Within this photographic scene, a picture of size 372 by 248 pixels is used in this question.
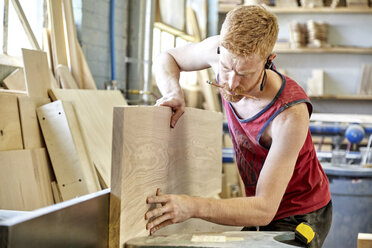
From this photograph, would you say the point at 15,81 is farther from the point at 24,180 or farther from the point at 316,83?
the point at 316,83

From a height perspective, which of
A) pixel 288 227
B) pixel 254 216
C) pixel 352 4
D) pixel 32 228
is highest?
pixel 352 4

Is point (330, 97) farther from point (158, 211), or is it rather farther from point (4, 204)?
point (158, 211)

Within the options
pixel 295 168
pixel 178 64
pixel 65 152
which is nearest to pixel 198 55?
pixel 178 64

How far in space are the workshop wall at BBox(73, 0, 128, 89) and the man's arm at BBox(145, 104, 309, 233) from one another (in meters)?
2.62

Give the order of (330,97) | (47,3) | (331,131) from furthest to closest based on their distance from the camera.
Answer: (330,97) → (331,131) → (47,3)

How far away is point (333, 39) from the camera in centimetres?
700

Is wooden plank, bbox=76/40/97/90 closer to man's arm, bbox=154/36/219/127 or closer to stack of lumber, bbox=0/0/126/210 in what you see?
stack of lumber, bbox=0/0/126/210

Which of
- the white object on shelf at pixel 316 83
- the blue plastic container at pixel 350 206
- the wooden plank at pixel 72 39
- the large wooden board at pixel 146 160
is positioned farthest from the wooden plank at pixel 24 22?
the white object on shelf at pixel 316 83

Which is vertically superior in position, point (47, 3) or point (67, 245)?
point (47, 3)

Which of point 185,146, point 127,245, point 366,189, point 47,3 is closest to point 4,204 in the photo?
point 185,146

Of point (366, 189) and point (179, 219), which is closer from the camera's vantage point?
point (179, 219)

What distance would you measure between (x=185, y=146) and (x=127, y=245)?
0.67m

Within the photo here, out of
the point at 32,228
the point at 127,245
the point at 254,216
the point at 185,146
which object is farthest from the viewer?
the point at 185,146

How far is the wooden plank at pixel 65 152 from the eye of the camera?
9.07ft
